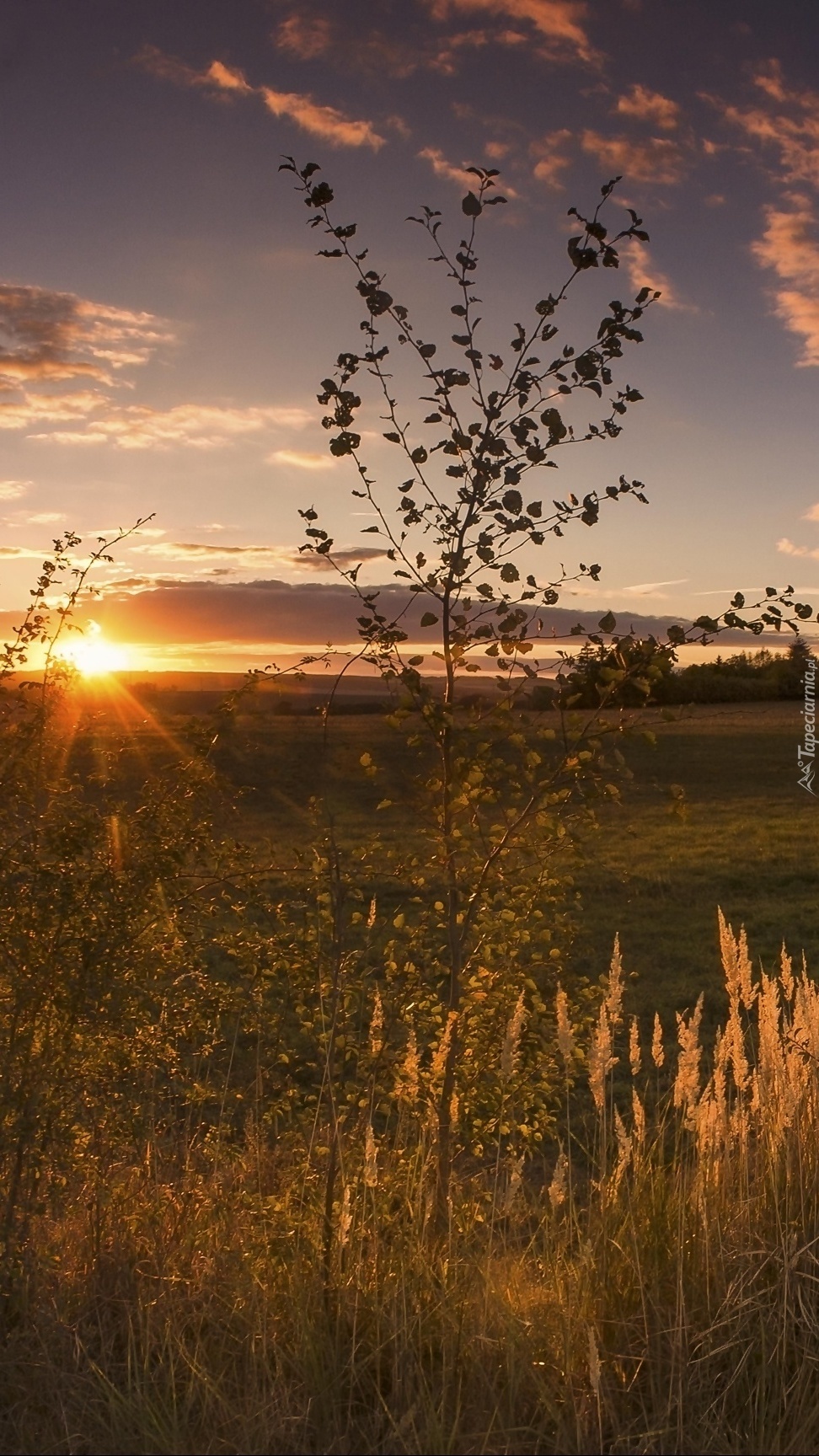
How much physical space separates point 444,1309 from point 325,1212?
51 cm

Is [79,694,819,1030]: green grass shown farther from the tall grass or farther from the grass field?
the tall grass

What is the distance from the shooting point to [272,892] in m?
20.0

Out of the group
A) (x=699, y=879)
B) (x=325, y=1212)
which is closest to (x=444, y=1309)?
(x=325, y=1212)

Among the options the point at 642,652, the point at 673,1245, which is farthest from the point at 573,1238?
the point at 642,652

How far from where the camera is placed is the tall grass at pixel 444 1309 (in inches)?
136

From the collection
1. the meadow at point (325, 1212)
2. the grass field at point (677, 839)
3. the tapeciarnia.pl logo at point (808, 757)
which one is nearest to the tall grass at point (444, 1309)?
the meadow at point (325, 1212)

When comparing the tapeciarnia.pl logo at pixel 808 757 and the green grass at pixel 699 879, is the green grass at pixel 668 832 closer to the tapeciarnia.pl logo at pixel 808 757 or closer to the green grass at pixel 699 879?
the green grass at pixel 699 879

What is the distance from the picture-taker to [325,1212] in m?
3.95

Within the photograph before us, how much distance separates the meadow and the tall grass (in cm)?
2

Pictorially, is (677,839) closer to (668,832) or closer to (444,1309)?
(668,832)

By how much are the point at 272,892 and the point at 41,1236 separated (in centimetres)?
1536

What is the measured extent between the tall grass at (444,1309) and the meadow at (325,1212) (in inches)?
0.7

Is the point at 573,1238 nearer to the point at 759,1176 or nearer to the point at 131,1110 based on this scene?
Result: the point at 759,1176

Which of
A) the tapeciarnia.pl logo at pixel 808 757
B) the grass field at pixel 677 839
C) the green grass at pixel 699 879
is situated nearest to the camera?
the grass field at pixel 677 839
